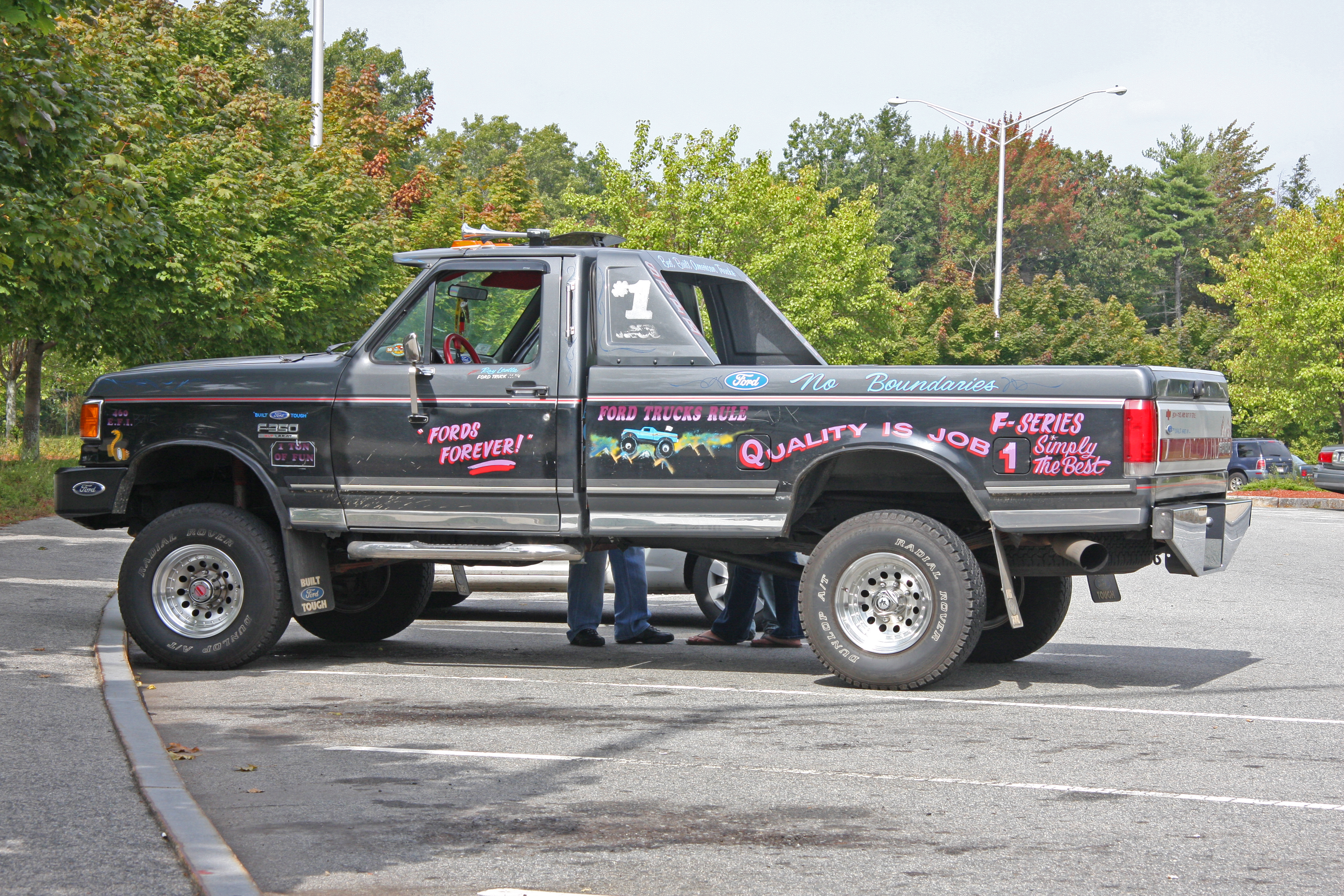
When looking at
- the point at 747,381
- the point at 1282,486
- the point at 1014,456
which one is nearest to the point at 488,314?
the point at 747,381

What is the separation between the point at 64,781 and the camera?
5.16 meters

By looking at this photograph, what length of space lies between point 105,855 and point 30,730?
1962 mm

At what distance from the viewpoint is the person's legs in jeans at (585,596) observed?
9.41m

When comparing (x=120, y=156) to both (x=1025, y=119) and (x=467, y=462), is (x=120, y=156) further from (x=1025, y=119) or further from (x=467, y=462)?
(x=1025, y=119)

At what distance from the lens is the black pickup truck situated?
7.21 metres

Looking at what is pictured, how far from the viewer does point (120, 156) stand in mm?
11320

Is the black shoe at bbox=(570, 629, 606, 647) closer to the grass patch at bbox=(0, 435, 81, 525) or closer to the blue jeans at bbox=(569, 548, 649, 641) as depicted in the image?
the blue jeans at bbox=(569, 548, 649, 641)

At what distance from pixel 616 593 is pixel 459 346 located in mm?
2215

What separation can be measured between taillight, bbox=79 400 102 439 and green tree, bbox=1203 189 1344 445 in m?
31.7

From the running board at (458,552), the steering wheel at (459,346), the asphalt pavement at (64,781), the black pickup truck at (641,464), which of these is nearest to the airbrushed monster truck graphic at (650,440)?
the black pickup truck at (641,464)

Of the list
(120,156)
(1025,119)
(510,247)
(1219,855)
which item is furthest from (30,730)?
(1025,119)

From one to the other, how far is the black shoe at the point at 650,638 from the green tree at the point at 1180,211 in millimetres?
73509

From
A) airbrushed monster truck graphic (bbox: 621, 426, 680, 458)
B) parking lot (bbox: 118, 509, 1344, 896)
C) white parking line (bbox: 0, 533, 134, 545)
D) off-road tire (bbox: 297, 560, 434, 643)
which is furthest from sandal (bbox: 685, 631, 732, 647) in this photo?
white parking line (bbox: 0, 533, 134, 545)

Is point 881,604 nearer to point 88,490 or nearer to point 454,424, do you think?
point 454,424
